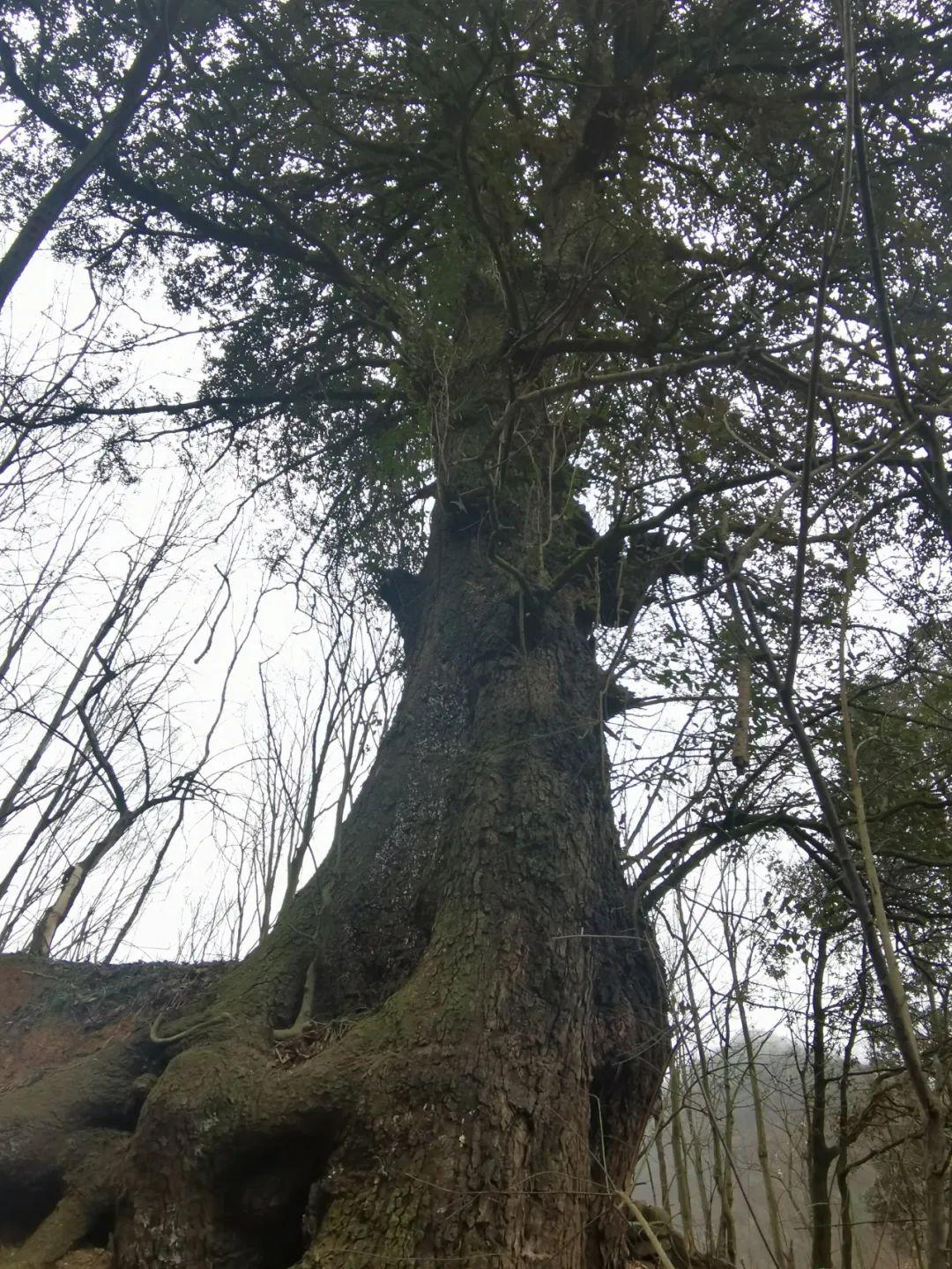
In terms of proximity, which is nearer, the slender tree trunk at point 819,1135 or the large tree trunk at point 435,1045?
the large tree trunk at point 435,1045

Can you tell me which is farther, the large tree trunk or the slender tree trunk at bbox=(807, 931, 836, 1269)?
the slender tree trunk at bbox=(807, 931, 836, 1269)

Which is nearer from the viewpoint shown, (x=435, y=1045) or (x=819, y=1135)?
(x=435, y=1045)

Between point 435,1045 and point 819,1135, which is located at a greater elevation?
point 435,1045

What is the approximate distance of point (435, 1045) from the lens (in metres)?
2.64

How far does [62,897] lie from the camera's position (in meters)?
5.47

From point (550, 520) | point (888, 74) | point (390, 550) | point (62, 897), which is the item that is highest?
point (888, 74)

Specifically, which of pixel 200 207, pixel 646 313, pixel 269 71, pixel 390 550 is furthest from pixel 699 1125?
pixel 269 71

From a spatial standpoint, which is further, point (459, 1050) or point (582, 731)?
point (582, 731)

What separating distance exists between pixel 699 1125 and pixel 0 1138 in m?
4.78

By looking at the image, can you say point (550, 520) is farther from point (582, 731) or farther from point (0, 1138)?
point (0, 1138)

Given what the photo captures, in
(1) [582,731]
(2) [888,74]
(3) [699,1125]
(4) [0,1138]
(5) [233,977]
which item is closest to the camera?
(4) [0,1138]

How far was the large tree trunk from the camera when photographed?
8.04 ft

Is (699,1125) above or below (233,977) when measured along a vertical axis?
below

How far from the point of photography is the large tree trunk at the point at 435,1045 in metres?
2.45
